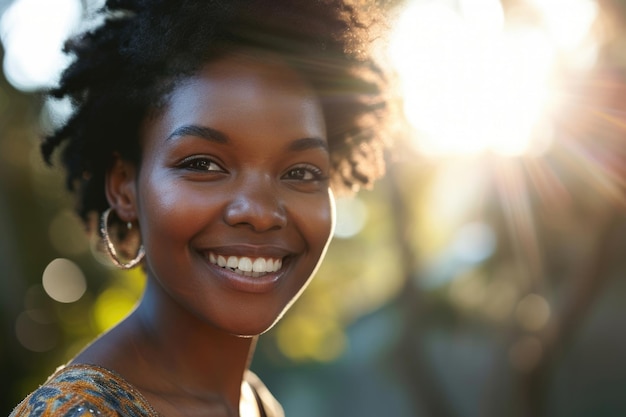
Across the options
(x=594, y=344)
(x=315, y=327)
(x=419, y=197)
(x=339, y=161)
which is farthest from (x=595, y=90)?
(x=315, y=327)

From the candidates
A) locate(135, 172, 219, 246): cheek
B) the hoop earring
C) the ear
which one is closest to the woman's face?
locate(135, 172, 219, 246): cheek

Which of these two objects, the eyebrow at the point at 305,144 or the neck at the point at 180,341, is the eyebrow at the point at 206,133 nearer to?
the eyebrow at the point at 305,144

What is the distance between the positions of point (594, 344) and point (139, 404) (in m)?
10.7

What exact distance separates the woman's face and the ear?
4.2 inches

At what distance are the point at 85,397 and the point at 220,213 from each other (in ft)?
1.97

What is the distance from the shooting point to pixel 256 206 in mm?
2010

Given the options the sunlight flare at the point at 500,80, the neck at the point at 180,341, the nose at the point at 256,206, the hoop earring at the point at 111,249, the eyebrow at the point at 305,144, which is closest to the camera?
the nose at the point at 256,206

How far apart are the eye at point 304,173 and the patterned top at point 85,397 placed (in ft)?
2.47

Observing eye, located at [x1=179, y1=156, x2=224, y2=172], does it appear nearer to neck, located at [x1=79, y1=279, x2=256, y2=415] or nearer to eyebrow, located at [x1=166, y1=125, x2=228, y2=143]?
eyebrow, located at [x1=166, y1=125, x2=228, y2=143]

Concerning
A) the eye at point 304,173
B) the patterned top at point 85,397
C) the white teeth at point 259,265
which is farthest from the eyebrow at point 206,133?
the patterned top at point 85,397

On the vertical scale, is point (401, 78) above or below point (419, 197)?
below

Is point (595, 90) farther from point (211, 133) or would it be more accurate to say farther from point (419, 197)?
point (211, 133)

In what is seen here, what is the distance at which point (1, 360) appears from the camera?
29.4 ft

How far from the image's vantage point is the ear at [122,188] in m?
2.27
